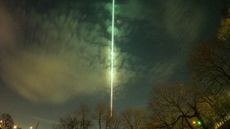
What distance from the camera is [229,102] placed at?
30.9m

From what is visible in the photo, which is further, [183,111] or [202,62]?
[183,111]

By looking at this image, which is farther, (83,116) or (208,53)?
(83,116)

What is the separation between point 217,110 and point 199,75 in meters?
7.75

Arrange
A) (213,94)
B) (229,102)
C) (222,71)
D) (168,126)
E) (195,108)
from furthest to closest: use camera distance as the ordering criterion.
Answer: (168,126), (195,108), (229,102), (213,94), (222,71)

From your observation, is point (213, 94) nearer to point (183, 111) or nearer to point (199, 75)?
point (199, 75)

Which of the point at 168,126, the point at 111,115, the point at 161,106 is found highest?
the point at 111,115

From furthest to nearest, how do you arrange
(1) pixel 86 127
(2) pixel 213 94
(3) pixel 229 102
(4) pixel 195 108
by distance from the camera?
(1) pixel 86 127 < (4) pixel 195 108 < (3) pixel 229 102 < (2) pixel 213 94

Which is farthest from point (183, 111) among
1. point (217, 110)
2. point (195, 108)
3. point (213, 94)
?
point (213, 94)

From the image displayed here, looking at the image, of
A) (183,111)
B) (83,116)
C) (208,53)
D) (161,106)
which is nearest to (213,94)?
(208,53)

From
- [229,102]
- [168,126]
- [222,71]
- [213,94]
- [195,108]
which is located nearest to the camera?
[222,71]

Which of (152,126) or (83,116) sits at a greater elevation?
(83,116)

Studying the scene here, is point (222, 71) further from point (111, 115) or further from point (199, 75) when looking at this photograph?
point (111, 115)

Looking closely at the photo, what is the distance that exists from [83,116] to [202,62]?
34.5m

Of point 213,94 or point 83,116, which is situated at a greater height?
point 83,116
